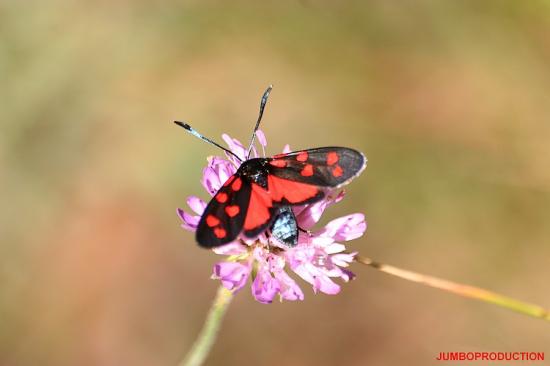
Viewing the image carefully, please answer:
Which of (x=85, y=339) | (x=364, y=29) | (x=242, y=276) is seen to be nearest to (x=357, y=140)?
(x=364, y=29)

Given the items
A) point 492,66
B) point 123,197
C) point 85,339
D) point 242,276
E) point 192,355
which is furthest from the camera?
point 492,66

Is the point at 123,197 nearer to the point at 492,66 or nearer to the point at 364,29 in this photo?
the point at 364,29

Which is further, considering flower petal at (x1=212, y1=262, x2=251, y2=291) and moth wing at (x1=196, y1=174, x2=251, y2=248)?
flower petal at (x1=212, y1=262, x2=251, y2=291)

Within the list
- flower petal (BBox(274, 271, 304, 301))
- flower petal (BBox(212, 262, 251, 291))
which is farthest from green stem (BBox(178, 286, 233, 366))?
flower petal (BBox(274, 271, 304, 301))

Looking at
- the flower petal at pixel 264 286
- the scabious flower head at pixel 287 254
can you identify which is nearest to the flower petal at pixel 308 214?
the scabious flower head at pixel 287 254

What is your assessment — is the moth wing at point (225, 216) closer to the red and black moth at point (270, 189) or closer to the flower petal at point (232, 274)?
the red and black moth at point (270, 189)

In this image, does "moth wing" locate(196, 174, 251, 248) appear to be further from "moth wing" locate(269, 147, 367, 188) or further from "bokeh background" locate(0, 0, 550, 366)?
"bokeh background" locate(0, 0, 550, 366)

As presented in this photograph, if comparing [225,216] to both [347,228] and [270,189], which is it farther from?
[347,228]
